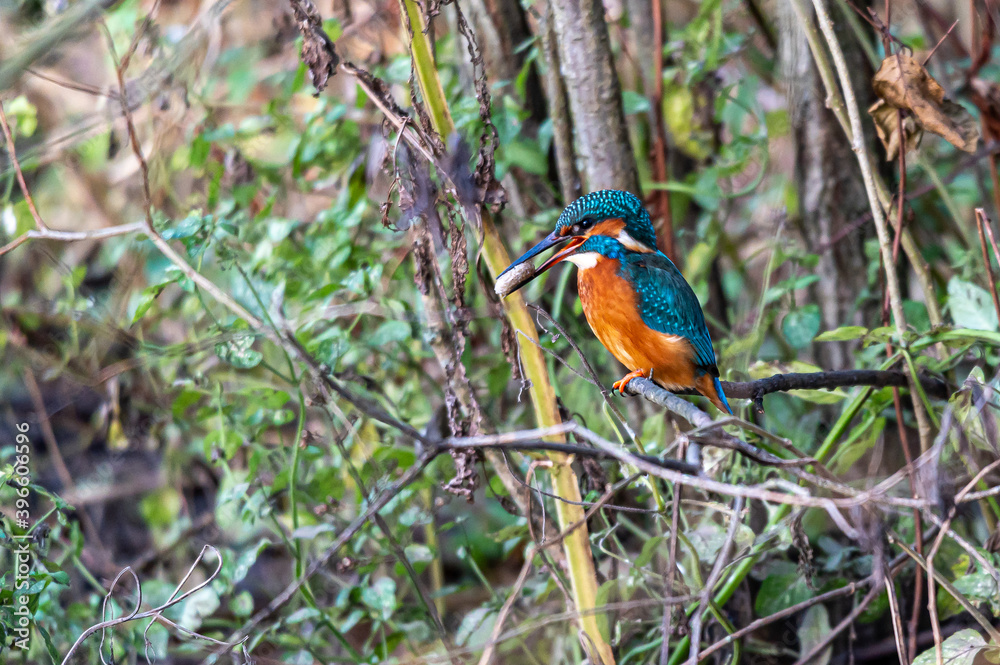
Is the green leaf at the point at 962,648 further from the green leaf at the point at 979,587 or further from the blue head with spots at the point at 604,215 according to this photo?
the blue head with spots at the point at 604,215

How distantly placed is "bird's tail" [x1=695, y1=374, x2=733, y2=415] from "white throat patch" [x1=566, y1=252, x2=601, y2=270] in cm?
35

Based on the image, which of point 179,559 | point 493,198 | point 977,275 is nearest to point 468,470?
point 493,198

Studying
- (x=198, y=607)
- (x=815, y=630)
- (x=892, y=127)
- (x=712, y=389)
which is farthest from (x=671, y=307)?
(x=198, y=607)

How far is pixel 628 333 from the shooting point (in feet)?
5.83

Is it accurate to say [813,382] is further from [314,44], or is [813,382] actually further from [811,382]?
[314,44]

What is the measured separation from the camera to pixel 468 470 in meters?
1.61

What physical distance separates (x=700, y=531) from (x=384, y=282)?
4.27ft

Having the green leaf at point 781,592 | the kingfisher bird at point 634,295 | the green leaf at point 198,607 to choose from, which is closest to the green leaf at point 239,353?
the green leaf at point 198,607

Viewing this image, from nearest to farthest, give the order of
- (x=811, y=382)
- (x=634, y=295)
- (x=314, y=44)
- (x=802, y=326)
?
(x=811, y=382), (x=314, y=44), (x=634, y=295), (x=802, y=326)

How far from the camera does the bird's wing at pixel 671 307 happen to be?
1718mm

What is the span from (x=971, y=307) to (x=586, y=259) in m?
0.86

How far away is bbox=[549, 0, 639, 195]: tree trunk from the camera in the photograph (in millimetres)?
1969

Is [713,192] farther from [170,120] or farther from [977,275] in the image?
[170,120]

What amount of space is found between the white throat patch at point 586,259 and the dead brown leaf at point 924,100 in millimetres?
674
